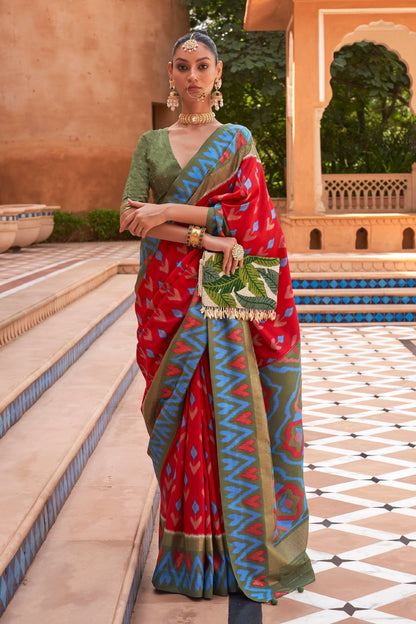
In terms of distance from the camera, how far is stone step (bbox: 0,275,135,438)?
2.90 metres

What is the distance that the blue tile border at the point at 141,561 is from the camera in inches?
75.0

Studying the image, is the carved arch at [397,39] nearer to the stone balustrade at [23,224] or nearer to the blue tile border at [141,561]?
the stone balustrade at [23,224]

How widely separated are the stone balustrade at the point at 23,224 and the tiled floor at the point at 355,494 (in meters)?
2.98

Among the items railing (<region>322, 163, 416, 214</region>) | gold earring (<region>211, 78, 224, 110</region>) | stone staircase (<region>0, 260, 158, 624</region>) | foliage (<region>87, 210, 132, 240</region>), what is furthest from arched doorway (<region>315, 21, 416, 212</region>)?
gold earring (<region>211, 78, 224, 110</region>)

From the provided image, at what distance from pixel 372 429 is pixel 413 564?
150cm

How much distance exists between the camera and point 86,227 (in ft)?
43.2

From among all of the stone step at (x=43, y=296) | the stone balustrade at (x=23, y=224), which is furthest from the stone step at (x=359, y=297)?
the stone balustrade at (x=23, y=224)

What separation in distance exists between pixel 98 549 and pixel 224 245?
927 mm

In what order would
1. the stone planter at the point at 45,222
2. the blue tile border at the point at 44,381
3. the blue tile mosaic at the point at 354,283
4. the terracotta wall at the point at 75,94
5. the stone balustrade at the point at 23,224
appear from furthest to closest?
the terracotta wall at the point at 75,94 → the stone planter at the point at 45,222 → the stone balustrade at the point at 23,224 → the blue tile mosaic at the point at 354,283 → the blue tile border at the point at 44,381

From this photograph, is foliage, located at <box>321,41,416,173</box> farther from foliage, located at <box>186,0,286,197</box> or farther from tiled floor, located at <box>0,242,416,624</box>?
tiled floor, located at <box>0,242,416,624</box>

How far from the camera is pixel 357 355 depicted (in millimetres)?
5555

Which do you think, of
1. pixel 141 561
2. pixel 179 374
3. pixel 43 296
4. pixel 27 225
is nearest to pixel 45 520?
pixel 141 561

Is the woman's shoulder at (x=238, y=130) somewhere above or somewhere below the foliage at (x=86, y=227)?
above

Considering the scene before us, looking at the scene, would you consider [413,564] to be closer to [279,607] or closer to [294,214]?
[279,607]
